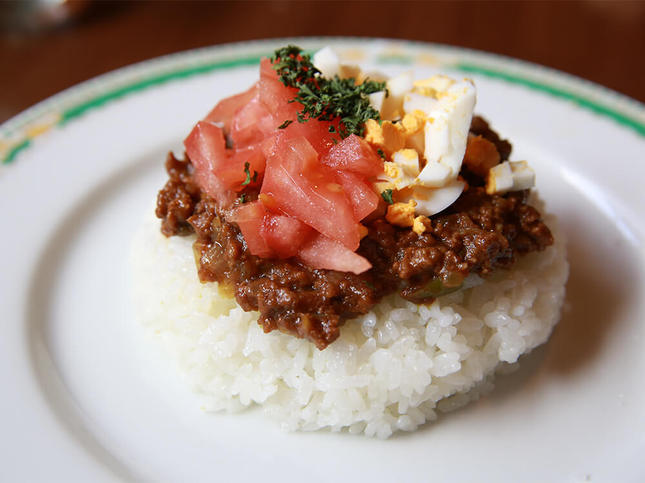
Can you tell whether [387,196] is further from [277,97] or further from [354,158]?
[277,97]

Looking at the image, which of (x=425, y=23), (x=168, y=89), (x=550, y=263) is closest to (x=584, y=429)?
(x=550, y=263)

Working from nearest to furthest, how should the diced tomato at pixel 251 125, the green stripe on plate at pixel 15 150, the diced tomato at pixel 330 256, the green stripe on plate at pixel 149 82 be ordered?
the diced tomato at pixel 330 256 < the diced tomato at pixel 251 125 < the green stripe on plate at pixel 15 150 < the green stripe on plate at pixel 149 82

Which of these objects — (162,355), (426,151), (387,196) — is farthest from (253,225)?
(162,355)

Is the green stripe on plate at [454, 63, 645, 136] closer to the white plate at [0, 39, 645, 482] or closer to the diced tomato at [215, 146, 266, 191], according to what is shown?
Answer: the white plate at [0, 39, 645, 482]

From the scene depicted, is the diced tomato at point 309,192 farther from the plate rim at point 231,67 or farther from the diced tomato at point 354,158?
the plate rim at point 231,67

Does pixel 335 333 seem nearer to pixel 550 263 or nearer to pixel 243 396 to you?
pixel 243 396

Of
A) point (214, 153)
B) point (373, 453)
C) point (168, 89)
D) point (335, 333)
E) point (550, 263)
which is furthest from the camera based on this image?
point (168, 89)

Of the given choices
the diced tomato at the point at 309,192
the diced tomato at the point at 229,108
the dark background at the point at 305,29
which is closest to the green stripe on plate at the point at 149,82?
the dark background at the point at 305,29
